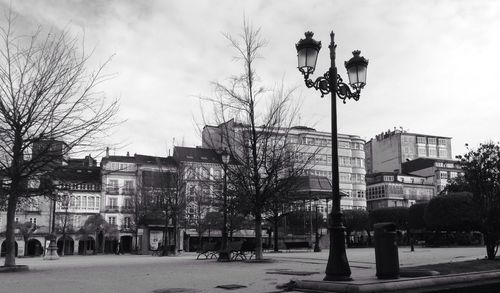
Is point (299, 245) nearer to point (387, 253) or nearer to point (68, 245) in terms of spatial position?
point (68, 245)

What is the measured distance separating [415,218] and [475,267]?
154 ft

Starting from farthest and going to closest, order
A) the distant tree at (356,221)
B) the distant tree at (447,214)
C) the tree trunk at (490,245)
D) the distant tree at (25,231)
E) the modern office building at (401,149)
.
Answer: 1. the modern office building at (401,149)
2. the distant tree at (356,221)
3. the distant tree at (25,231)
4. the distant tree at (447,214)
5. the tree trunk at (490,245)

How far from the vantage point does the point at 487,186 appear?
17562 millimetres

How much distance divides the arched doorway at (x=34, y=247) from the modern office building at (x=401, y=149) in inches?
2705

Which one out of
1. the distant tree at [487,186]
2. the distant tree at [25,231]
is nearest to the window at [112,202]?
the distant tree at [25,231]

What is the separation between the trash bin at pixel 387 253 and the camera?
32.4ft

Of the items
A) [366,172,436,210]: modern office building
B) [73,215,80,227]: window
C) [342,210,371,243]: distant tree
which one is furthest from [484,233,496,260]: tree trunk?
[366,172,436,210]: modern office building

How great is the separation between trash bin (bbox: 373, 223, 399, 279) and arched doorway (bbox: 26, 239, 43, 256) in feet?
195

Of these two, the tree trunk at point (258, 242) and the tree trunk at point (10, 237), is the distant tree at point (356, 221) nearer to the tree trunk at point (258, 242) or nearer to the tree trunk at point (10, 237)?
the tree trunk at point (258, 242)

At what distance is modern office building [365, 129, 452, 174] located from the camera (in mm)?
103312

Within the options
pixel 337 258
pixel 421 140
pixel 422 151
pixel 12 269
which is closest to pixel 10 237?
pixel 12 269

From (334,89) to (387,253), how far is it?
11.7ft

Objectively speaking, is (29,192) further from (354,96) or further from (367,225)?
(367,225)

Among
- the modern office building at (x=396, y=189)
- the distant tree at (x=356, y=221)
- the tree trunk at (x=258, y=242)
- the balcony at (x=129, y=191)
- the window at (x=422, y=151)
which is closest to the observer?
the tree trunk at (x=258, y=242)
